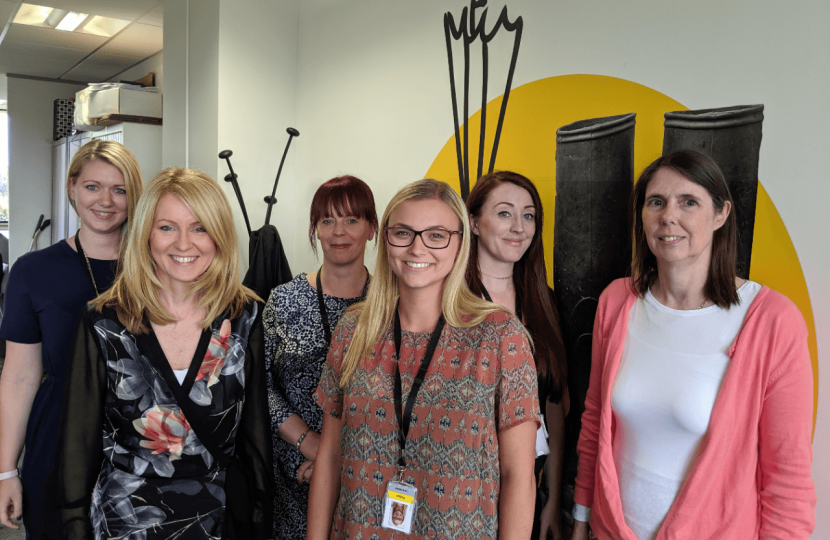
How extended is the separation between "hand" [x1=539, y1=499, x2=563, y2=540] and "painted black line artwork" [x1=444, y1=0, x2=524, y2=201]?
1.27m

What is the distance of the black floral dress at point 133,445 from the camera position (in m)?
1.46

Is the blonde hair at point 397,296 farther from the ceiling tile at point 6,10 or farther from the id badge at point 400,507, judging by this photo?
the ceiling tile at point 6,10

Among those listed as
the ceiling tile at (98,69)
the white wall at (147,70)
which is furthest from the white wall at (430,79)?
the ceiling tile at (98,69)

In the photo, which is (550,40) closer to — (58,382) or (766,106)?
(766,106)

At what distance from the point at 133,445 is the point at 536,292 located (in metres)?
1.27

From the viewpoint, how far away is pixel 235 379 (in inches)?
63.1

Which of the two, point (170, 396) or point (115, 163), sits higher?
point (115, 163)

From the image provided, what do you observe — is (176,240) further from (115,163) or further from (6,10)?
(6,10)

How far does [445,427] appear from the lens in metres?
A: 1.33

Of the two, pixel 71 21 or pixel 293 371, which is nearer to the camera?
pixel 293 371

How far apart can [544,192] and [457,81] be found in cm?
76

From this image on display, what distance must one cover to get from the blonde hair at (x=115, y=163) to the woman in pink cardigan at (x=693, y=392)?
5.14 ft

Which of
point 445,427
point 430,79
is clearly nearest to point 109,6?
point 430,79

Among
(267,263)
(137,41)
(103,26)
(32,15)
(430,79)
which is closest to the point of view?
(430,79)
